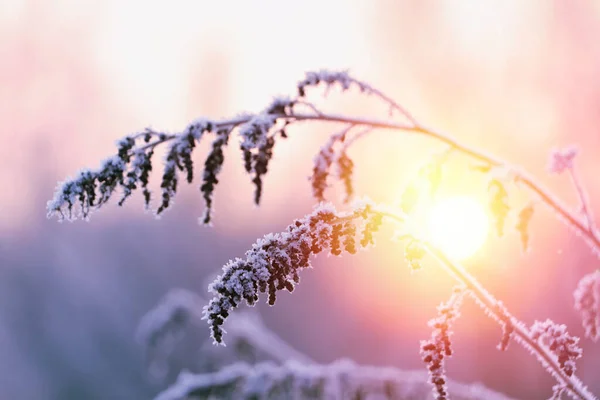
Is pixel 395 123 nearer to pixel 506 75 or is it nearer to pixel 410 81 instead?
pixel 506 75

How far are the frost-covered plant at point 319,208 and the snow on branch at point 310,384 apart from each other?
145cm

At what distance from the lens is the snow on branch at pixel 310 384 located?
452 centimetres

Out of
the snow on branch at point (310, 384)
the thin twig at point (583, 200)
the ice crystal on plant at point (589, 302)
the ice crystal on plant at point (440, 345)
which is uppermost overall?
the thin twig at point (583, 200)

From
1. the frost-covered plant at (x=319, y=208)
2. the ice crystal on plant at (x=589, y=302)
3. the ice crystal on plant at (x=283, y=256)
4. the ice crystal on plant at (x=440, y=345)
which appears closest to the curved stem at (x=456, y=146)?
the frost-covered plant at (x=319, y=208)

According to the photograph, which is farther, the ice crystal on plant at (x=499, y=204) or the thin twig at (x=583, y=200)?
the thin twig at (x=583, y=200)

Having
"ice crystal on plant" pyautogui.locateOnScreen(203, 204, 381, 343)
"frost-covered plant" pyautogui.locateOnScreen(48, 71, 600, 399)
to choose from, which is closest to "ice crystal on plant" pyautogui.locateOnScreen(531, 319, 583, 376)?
"frost-covered plant" pyautogui.locateOnScreen(48, 71, 600, 399)

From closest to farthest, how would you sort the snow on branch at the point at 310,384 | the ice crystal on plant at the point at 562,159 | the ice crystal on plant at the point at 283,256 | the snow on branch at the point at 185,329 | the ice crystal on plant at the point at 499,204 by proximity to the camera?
1. the ice crystal on plant at the point at 283,256
2. the ice crystal on plant at the point at 499,204
3. the ice crystal on plant at the point at 562,159
4. the snow on branch at the point at 310,384
5. the snow on branch at the point at 185,329

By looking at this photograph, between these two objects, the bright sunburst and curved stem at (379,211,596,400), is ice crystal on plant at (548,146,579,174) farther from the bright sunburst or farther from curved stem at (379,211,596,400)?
curved stem at (379,211,596,400)

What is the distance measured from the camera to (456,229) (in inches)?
139

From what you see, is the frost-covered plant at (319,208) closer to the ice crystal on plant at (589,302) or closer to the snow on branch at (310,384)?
the ice crystal on plant at (589,302)

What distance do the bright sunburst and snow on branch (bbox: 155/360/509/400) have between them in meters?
0.95

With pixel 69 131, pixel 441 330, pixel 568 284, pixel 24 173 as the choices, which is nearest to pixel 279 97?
pixel 441 330

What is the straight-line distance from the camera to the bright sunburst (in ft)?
8.98

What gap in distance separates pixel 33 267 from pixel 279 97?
60.1 metres
